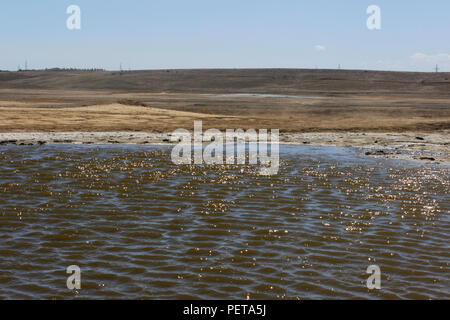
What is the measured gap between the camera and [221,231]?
8305mm

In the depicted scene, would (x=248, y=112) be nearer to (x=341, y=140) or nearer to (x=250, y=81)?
(x=341, y=140)

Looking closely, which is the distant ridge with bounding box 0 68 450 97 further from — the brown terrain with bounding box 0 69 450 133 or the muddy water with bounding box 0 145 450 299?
the muddy water with bounding box 0 145 450 299

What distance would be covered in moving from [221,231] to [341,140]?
1210cm

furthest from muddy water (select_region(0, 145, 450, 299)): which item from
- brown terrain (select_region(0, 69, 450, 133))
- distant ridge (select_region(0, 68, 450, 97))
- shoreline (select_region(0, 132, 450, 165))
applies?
distant ridge (select_region(0, 68, 450, 97))

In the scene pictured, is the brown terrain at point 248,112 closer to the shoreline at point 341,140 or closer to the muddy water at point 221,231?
the shoreline at point 341,140

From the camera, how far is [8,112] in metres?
23.5

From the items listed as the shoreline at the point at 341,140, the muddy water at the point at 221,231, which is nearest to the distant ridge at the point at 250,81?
the shoreline at the point at 341,140

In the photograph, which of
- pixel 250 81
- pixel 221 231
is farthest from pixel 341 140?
pixel 250 81

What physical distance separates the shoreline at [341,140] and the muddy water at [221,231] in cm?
326

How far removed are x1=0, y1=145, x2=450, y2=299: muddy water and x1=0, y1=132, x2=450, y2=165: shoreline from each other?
3.26 meters

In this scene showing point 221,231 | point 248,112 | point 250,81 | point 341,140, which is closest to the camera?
point 221,231
